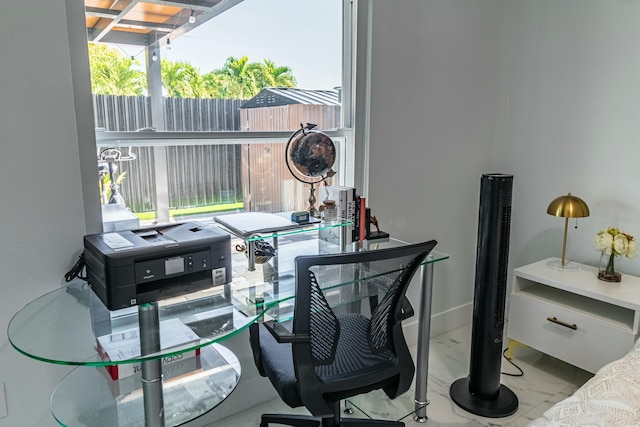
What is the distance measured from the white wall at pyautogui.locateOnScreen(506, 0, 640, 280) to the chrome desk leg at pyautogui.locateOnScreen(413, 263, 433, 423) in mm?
1285

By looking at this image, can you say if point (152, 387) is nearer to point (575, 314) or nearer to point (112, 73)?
point (112, 73)

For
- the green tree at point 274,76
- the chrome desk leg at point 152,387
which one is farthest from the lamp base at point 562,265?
the chrome desk leg at point 152,387

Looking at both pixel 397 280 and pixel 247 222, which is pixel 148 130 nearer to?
pixel 247 222

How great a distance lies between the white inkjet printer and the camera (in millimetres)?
1449

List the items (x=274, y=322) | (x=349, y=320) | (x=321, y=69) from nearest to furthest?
(x=274, y=322)
(x=349, y=320)
(x=321, y=69)

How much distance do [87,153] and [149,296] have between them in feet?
2.11

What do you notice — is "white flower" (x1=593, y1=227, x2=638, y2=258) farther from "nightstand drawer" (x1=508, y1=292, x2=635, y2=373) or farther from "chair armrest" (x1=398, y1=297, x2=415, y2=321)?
"chair armrest" (x1=398, y1=297, x2=415, y2=321)

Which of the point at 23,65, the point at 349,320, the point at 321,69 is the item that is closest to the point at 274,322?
the point at 349,320

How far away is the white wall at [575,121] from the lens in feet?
8.47

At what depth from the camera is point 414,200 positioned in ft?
9.09

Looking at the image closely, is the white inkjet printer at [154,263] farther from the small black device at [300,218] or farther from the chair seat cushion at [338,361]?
the small black device at [300,218]

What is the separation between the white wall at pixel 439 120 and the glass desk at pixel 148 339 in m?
1.02

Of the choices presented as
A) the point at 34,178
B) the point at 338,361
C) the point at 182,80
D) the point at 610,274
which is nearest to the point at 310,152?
the point at 182,80

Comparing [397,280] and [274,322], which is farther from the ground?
[397,280]
